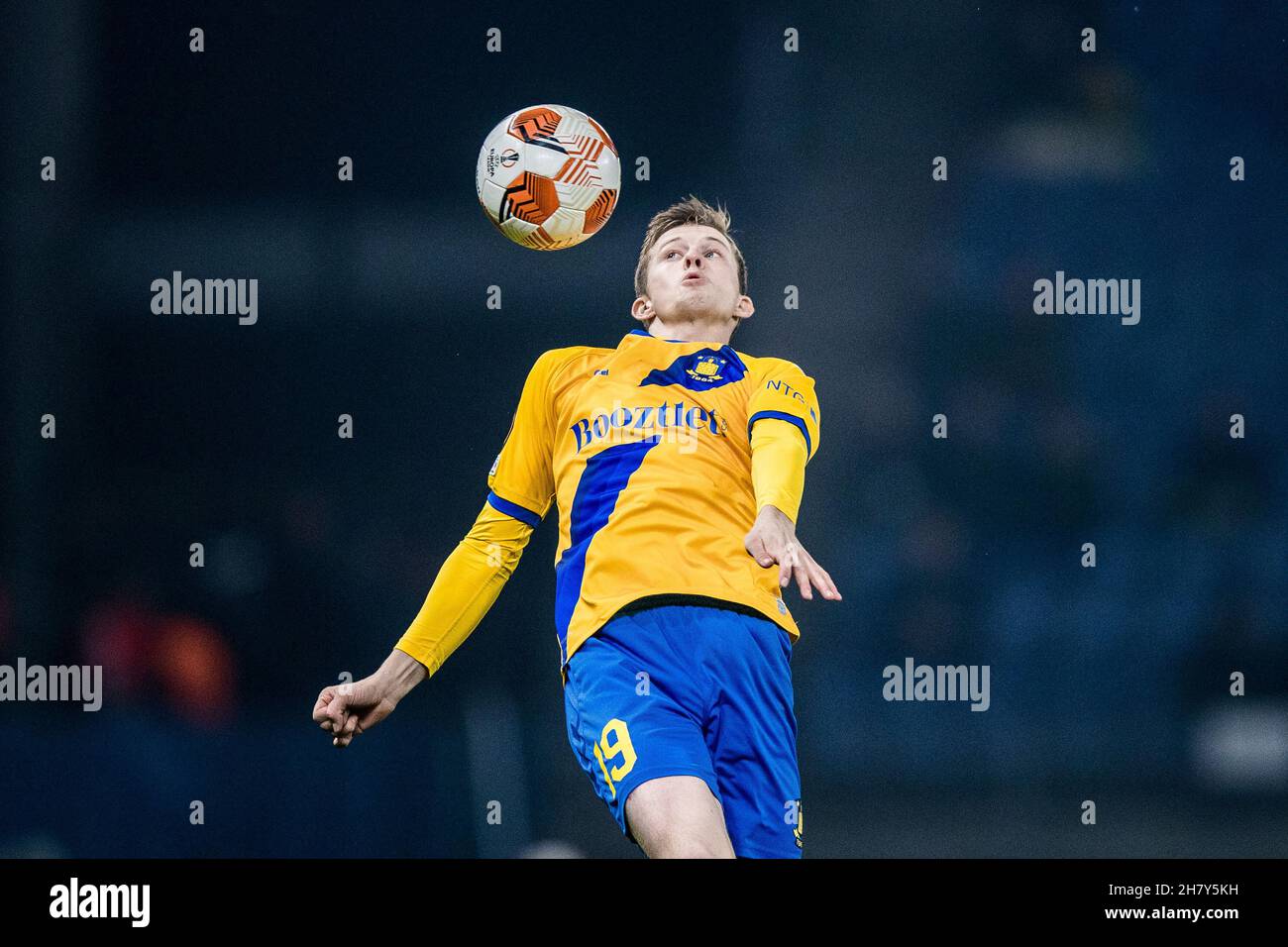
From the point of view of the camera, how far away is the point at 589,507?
4477 millimetres

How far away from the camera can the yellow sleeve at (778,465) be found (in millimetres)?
4133

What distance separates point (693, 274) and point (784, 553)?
4.17 feet

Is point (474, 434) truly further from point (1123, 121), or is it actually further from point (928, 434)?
point (1123, 121)

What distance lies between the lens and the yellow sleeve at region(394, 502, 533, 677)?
4.69 meters

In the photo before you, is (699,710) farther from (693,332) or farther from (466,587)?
(693,332)

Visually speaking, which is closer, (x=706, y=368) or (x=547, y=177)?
(x=706, y=368)

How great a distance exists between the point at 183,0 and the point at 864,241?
3.39 metres

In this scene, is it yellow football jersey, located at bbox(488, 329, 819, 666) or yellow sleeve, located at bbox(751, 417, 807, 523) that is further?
yellow football jersey, located at bbox(488, 329, 819, 666)

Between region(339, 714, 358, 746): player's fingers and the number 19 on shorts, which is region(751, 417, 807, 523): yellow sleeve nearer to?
the number 19 on shorts
